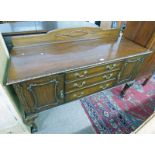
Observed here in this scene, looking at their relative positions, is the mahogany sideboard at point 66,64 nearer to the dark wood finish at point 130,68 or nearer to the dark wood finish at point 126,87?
the dark wood finish at point 130,68

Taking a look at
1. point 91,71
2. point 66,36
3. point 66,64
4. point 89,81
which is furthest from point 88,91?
point 66,36

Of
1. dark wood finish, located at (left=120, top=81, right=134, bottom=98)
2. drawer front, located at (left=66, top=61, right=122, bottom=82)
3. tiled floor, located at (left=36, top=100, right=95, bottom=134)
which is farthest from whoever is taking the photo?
dark wood finish, located at (left=120, top=81, right=134, bottom=98)

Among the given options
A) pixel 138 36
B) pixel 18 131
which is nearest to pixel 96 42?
pixel 138 36

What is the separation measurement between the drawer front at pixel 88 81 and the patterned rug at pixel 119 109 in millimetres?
529

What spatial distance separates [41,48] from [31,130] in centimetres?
90

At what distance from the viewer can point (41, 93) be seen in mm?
991

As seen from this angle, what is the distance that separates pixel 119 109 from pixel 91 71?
880 mm

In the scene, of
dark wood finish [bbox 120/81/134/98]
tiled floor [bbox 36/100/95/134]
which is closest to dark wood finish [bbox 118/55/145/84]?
dark wood finish [bbox 120/81/134/98]

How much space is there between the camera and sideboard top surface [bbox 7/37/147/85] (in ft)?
2.90

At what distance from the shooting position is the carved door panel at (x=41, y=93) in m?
0.89

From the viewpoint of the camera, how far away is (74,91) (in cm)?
119

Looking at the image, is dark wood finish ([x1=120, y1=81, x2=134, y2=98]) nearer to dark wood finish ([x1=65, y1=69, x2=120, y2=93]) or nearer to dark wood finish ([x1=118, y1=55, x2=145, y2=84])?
dark wood finish ([x1=118, y1=55, x2=145, y2=84])

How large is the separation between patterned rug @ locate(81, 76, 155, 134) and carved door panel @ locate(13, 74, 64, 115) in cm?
61

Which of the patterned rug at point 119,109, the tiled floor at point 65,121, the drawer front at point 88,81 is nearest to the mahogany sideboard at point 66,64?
the drawer front at point 88,81
